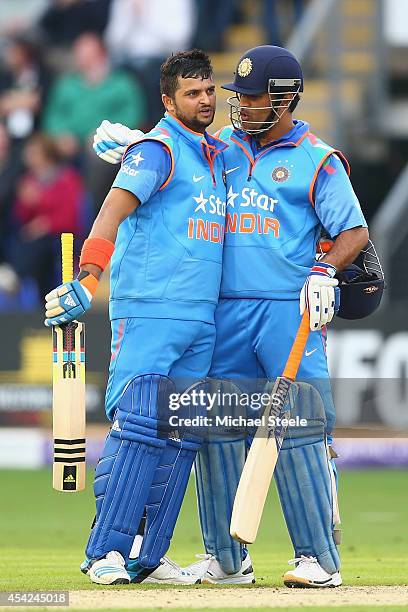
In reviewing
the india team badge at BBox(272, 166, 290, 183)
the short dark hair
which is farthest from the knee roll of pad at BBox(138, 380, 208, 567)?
the short dark hair

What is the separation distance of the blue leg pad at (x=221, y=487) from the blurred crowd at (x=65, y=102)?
865 centimetres

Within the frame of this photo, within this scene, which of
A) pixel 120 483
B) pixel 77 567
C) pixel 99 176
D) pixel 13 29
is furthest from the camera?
pixel 13 29

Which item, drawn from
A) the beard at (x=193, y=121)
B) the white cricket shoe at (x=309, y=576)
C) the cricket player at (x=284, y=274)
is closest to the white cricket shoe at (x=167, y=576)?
the cricket player at (x=284, y=274)

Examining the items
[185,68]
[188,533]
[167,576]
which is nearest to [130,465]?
[167,576]

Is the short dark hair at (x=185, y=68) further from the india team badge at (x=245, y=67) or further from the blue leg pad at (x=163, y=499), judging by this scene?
the blue leg pad at (x=163, y=499)

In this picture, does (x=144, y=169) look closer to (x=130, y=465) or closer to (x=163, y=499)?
(x=130, y=465)


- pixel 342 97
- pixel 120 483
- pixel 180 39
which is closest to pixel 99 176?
pixel 180 39

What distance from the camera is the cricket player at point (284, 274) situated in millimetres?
6152

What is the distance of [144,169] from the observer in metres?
6.00

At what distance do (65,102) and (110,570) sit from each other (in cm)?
1024

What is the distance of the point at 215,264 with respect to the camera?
6.15 metres

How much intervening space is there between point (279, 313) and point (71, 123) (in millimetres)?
9739

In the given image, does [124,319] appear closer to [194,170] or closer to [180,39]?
[194,170]

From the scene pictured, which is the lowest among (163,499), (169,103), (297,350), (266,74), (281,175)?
(163,499)
